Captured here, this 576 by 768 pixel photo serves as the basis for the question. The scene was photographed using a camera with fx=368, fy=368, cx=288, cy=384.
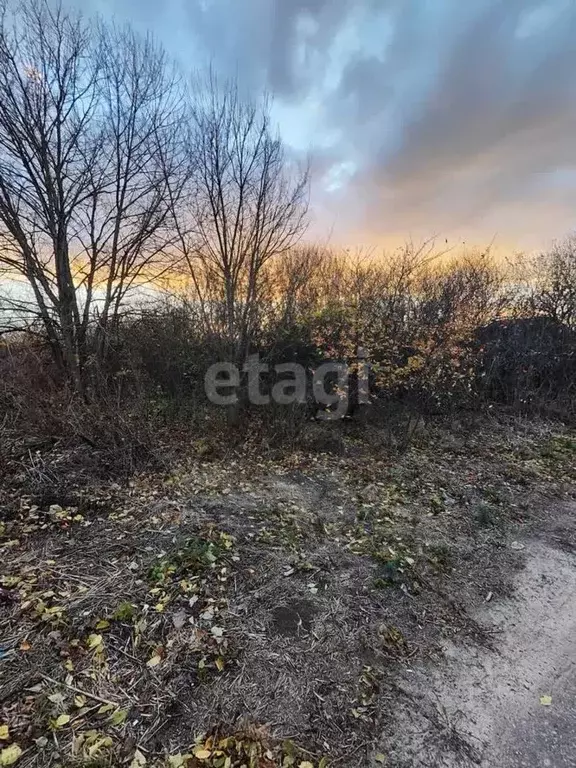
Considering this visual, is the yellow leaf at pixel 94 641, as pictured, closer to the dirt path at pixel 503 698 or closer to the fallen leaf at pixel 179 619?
the fallen leaf at pixel 179 619

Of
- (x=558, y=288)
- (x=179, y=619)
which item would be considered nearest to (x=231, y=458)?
(x=179, y=619)

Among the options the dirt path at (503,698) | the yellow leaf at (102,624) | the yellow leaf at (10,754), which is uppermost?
the yellow leaf at (102,624)

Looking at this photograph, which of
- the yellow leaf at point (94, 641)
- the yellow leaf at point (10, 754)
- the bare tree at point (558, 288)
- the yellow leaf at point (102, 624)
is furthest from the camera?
the bare tree at point (558, 288)

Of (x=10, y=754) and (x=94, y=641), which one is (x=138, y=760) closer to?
(x=10, y=754)

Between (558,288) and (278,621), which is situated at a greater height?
(558,288)

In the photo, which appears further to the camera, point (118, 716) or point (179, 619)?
point (179, 619)

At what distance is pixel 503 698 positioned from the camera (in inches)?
79.5

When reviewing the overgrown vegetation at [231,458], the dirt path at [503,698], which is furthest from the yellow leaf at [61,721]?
the dirt path at [503,698]

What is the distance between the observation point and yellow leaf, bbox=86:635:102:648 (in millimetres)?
2153

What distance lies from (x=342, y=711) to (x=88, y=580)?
6.27ft

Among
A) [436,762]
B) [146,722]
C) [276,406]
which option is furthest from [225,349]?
[436,762]

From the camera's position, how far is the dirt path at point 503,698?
1.75m

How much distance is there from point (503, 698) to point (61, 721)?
7.45ft

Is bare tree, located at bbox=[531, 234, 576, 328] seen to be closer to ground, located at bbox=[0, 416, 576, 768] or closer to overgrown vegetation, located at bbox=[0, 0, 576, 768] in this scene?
overgrown vegetation, located at bbox=[0, 0, 576, 768]
